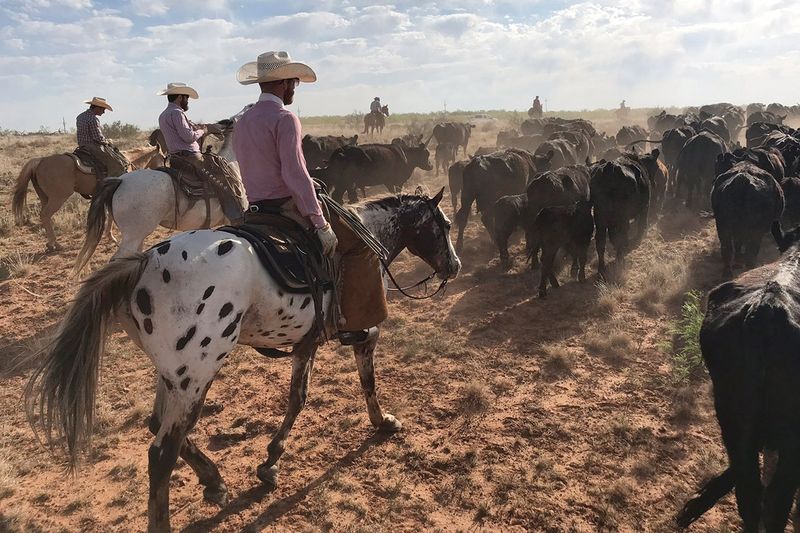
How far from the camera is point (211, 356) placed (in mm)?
3117

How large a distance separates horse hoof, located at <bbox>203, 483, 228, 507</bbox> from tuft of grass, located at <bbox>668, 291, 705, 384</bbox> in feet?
15.6

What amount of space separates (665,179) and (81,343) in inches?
533

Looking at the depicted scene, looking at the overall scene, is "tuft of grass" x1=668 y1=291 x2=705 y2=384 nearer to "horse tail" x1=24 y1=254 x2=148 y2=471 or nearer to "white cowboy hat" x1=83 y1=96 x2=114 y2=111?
"horse tail" x1=24 y1=254 x2=148 y2=471

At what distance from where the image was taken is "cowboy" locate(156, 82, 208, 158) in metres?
7.15

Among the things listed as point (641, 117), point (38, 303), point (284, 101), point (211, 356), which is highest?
point (641, 117)

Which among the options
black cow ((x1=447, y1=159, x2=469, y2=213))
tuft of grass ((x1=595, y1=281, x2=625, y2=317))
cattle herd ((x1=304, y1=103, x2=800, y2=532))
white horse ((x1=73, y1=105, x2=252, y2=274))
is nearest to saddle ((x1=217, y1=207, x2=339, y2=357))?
cattle herd ((x1=304, y1=103, x2=800, y2=532))

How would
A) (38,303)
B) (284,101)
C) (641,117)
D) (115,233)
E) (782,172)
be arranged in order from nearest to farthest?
(284,101), (38,303), (782,172), (115,233), (641,117)

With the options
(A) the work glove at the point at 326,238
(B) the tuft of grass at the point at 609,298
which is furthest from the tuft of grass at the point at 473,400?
(B) the tuft of grass at the point at 609,298

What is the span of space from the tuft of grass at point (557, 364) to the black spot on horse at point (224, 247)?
410cm

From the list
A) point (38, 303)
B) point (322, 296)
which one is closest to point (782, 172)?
point (322, 296)

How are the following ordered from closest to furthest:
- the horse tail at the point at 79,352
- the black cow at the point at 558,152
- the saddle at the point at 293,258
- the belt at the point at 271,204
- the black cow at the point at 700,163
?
the horse tail at the point at 79,352, the saddle at the point at 293,258, the belt at the point at 271,204, the black cow at the point at 700,163, the black cow at the point at 558,152

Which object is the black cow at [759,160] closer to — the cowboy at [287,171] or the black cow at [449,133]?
the cowboy at [287,171]

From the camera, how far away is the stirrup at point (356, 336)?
423 cm

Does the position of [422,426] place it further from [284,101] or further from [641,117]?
[641,117]
